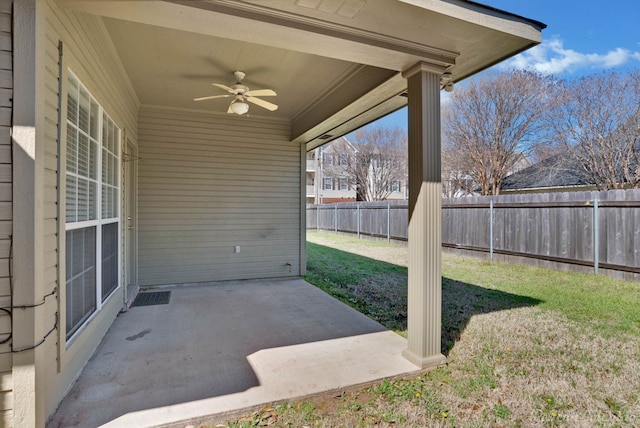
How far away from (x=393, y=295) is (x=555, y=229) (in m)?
3.89

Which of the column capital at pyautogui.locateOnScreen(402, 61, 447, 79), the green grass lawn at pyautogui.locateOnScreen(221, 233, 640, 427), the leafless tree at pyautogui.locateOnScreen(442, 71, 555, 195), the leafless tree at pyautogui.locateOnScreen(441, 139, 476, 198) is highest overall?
the leafless tree at pyautogui.locateOnScreen(442, 71, 555, 195)

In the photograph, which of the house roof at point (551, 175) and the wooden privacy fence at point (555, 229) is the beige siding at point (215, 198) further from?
the house roof at point (551, 175)

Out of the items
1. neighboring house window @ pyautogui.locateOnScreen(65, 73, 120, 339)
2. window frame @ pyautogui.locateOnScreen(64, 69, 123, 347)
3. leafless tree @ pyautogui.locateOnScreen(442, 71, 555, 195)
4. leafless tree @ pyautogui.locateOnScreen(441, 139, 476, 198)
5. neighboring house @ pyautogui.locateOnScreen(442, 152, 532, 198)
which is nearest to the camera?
window frame @ pyautogui.locateOnScreen(64, 69, 123, 347)

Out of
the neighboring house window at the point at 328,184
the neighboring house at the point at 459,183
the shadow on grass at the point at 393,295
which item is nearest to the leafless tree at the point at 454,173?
the neighboring house at the point at 459,183

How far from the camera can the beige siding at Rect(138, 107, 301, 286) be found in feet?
17.3

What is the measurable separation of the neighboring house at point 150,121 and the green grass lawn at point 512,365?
0.43 m

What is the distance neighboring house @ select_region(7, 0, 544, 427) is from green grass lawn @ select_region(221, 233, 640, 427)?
43cm

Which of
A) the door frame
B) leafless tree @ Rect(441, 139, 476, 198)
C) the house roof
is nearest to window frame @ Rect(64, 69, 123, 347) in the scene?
the door frame

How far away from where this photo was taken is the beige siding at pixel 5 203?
1.69 m

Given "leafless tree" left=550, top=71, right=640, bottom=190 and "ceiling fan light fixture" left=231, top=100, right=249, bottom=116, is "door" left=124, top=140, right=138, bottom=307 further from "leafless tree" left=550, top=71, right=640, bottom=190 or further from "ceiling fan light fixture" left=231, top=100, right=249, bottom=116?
"leafless tree" left=550, top=71, right=640, bottom=190

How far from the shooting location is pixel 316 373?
101 inches

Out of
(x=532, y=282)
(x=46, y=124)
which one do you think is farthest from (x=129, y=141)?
(x=532, y=282)

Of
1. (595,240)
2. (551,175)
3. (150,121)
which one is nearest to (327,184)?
(551,175)

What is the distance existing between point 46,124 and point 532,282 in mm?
6523
